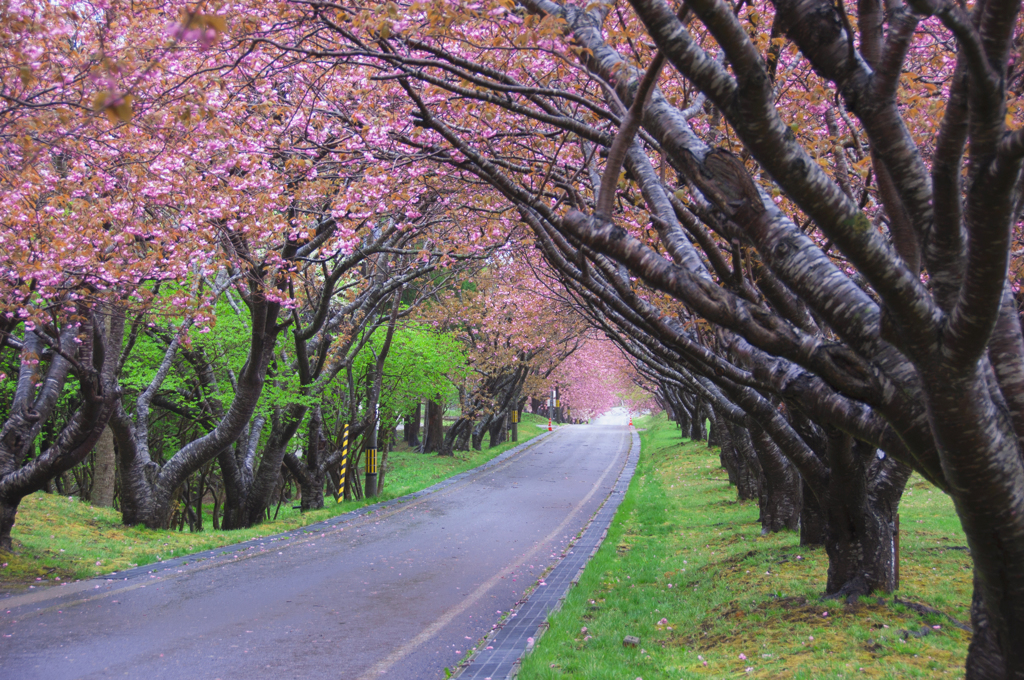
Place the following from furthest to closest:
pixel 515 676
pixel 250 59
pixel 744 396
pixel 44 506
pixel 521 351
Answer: pixel 521 351, pixel 44 506, pixel 250 59, pixel 744 396, pixel 515 676

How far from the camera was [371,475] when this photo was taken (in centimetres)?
1678

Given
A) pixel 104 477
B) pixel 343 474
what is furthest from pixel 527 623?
pixel 104 477

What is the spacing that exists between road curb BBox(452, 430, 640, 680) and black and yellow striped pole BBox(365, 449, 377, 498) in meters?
6.15

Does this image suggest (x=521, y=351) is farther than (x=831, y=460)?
Yes

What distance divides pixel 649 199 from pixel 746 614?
168 inches

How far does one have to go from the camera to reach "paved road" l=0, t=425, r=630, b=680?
570cm

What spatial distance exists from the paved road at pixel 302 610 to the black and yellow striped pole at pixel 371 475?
11.6 ft

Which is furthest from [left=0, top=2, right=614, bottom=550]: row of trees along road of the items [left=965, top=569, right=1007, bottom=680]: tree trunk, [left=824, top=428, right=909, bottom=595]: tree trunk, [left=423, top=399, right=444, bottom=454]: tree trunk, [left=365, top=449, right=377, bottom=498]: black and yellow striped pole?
[left=423, top=399, right=444, bottom=454]: tree trunk

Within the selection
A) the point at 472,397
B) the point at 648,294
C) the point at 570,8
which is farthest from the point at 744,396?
the point at 472,397

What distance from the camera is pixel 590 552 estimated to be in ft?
35.7

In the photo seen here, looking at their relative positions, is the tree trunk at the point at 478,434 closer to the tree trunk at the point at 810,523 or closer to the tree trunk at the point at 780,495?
the tree trunk at the point at 780,495

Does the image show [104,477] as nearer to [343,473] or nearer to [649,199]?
[343,473]

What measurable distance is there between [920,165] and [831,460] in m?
4.06

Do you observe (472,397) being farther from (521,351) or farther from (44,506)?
(44,506)
